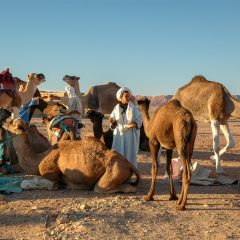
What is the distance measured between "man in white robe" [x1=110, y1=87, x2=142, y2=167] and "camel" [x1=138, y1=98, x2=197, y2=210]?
1.19 metres

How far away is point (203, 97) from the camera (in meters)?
10.0

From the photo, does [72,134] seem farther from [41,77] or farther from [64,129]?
[41,77]

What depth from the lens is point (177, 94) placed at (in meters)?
10.9

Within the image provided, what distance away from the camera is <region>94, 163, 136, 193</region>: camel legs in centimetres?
684

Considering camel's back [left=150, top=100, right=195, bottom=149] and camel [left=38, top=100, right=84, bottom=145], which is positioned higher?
camel's back [left=150, top=100, right=195, bottom=149]

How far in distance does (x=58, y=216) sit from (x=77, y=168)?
1.53 m

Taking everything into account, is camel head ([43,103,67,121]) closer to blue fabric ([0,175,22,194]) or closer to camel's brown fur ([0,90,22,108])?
camel's brown fur ([0,90,22,108])

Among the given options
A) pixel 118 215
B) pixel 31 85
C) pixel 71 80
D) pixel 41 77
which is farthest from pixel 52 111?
pixel 118 215

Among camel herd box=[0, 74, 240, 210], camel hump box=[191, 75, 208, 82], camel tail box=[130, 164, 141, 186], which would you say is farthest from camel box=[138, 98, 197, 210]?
camel hump box=[191, 75, 208, 82]

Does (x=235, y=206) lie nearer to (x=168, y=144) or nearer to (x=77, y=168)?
(x=168, y=144)

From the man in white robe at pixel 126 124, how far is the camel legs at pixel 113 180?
1406 mm

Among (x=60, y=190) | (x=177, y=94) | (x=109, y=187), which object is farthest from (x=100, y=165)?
(x=177, y=94)

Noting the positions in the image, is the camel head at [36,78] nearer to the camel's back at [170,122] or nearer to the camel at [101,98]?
the camel's back at [170,122]

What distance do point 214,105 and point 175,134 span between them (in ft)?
12.2
